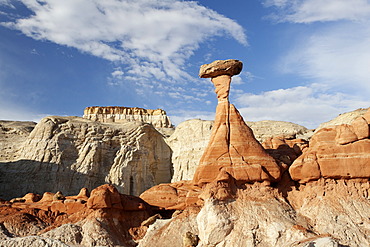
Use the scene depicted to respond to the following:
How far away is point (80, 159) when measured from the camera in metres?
46.8

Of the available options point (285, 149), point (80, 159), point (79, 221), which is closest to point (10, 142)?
point (80, 159)

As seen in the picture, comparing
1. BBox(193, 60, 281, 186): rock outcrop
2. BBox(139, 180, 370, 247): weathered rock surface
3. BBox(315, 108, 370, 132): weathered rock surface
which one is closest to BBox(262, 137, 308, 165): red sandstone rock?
BBox(193, 60, 281, 186): rock outcrop

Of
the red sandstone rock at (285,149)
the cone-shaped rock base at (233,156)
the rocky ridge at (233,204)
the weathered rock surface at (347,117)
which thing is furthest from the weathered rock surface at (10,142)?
the weathered rock surface at (347,117)

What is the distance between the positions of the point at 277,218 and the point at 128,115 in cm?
7960

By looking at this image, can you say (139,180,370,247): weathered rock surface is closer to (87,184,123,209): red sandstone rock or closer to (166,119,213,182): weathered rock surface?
(87,184,123,209): red sandstone rock

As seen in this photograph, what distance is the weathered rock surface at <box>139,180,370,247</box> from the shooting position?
21.2 meters

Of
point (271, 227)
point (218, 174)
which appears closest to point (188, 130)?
point (218, 174)

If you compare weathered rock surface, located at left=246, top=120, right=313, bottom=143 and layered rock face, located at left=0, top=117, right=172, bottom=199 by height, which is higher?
weathered rock surface, located at left=246, top=120, right=313, bottom=143

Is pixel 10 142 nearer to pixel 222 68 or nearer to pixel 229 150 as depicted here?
pixel 222 68

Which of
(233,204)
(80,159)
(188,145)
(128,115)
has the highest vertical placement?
(128,115)

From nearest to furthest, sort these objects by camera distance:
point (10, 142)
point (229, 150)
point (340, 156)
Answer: point (340, 156), point (229, 150), point (10, 142)

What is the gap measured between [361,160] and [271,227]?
696 centimetres

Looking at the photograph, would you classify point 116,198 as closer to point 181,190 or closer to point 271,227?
point 181,190

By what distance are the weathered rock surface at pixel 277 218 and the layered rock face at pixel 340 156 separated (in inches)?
23.6
